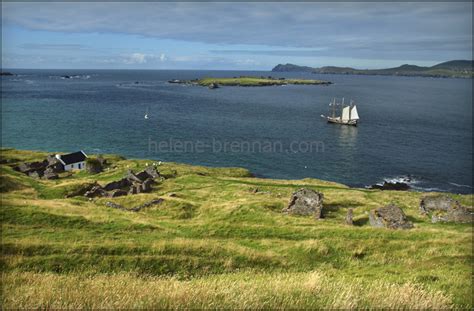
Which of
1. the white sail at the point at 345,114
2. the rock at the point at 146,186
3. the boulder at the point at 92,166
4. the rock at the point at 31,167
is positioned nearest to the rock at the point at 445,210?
the rock at the point at 146,186

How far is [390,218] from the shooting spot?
36.6 metres

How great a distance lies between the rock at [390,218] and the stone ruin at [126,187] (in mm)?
33606

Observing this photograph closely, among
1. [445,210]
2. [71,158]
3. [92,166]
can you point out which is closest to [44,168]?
[71,158]

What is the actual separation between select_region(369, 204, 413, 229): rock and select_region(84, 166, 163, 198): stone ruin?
33.6 m

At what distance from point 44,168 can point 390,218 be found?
65.7 meters

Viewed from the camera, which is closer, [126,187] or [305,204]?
[305,204]

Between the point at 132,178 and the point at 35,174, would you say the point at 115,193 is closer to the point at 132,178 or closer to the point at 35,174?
the point at 132,178

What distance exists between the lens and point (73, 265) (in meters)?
19.6

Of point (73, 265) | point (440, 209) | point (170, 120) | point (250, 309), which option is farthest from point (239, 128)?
point (250, 309)

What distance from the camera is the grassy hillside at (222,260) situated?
10836mm

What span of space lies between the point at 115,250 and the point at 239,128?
121 meters

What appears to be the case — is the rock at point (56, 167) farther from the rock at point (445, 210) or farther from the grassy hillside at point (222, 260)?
the rock at point (445, 210)

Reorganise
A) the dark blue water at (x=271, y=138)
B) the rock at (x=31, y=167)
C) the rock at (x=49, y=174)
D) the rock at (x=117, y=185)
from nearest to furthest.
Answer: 1. the rock at (x=117, y=185)
2. the rock at (x=49, y=174)
3. the rock at (x=31, y=167)
4. the dark blue water at (x=271, y=138)

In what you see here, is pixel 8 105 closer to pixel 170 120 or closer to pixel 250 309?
pixel 170 120
